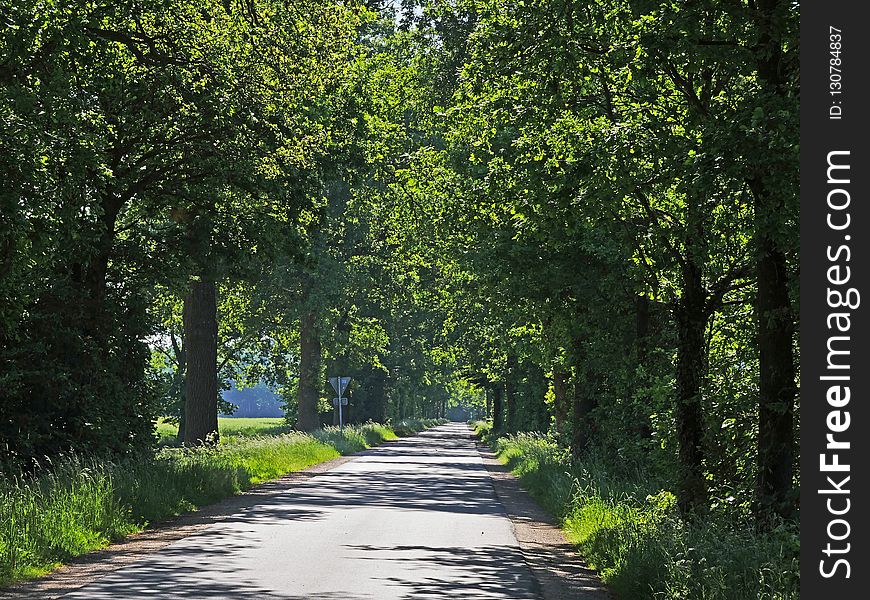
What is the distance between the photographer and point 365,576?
1314 centimetres

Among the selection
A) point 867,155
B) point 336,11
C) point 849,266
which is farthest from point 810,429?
point 336,11

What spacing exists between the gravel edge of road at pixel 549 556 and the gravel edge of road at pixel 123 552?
483cm

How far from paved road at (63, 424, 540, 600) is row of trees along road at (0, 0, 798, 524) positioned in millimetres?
3210

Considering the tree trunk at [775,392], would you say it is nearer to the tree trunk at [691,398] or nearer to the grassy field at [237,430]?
the tree trunk at [691,398]

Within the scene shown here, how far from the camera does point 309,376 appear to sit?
56531 millimetres

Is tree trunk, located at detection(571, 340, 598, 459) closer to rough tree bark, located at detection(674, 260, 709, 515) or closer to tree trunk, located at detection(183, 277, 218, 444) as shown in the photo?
tree trunk, located at detection(183, 277, 218, 444)

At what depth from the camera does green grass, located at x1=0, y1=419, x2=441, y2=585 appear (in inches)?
552

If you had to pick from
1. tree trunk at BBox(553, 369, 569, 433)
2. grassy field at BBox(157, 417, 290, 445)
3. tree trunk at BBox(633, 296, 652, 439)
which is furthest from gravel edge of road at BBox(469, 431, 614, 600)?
grassy field at BBox(157, 417, 290, 445)

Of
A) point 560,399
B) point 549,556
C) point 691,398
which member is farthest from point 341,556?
point 560,399

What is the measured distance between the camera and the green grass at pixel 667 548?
33.2 feet

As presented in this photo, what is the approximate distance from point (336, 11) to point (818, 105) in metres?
19.8

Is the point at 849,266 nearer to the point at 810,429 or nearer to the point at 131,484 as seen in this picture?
the point at 810,429

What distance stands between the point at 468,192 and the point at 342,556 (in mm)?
9217

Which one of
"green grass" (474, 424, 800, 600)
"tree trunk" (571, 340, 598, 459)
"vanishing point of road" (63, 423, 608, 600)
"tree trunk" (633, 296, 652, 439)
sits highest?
"tree trunk" (633, 296, 652, 439)
